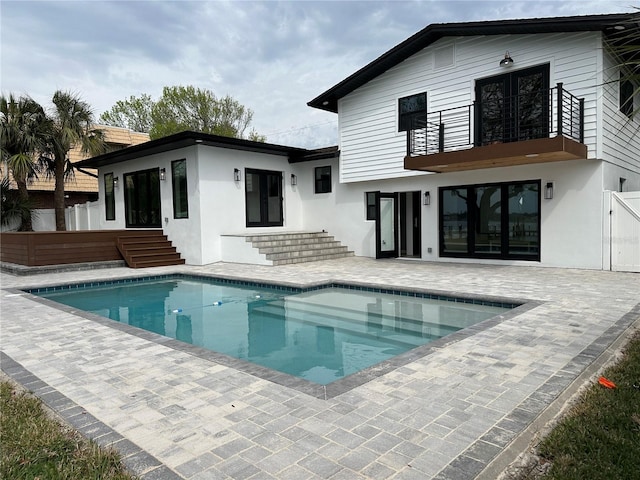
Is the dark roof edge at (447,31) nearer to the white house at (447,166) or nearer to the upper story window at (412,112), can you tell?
the white house at (447,166)

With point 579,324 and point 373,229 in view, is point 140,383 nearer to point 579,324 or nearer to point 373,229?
point 579,324

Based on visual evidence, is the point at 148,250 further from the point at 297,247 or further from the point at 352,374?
the point at 352,374

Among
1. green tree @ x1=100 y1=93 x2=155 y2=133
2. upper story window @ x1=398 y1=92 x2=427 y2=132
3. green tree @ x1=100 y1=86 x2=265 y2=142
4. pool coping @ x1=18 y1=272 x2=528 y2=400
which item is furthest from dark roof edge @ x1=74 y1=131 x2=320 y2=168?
green tree @ x1=100 y1=93 x2=155 y2=133

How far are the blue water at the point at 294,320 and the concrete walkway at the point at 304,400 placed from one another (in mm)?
929

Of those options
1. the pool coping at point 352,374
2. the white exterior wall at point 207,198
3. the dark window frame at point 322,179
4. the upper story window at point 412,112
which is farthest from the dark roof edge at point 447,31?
the pool coping at point 352,374

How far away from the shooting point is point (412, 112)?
42.2 feet

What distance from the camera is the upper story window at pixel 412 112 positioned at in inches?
497

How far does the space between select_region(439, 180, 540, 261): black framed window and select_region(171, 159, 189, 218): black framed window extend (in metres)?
7.62

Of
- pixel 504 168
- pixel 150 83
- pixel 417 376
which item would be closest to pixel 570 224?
pixel 504 168

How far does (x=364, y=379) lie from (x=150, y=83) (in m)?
32.5

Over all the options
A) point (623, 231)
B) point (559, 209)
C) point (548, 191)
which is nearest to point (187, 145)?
point (548, 191)

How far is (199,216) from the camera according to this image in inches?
517

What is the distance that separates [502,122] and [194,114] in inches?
999

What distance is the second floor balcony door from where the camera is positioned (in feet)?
33.8
